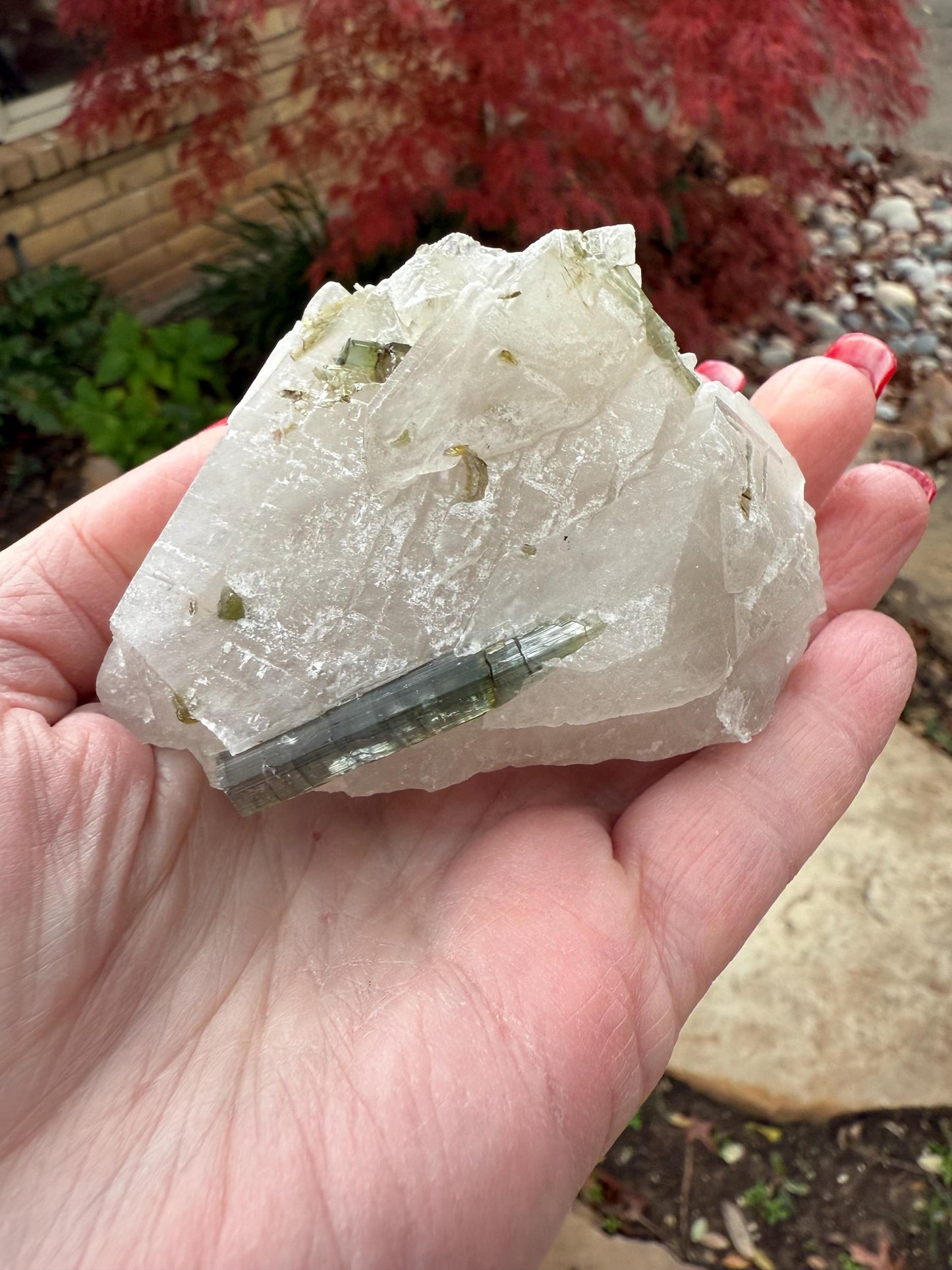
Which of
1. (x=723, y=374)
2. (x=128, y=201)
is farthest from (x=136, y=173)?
(x=723, y=374)

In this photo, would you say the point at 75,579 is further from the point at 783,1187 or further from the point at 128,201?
the point at 128,201

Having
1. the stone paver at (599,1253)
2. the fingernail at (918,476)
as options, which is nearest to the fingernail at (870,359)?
the fingernail at (918,476)

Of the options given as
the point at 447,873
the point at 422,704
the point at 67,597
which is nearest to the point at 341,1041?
the point at 447,873

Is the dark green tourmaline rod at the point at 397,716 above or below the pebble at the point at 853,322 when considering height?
above

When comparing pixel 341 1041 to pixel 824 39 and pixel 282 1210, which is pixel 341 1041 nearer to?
pixel 282 1210

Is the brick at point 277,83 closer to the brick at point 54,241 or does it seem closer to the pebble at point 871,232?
the brick at point 54,241
